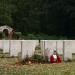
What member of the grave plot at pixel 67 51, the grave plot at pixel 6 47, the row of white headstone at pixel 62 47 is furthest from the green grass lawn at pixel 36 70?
the grave plot at pixel 6 47

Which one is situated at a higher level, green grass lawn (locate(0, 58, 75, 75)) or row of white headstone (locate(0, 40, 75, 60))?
row of white headstone (locate(0, 40, 75, 60))

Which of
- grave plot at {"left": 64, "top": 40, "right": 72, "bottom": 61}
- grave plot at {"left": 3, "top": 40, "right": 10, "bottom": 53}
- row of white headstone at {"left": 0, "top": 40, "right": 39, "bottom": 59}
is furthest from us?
grave plot at {"left": 3, "top": 40, "right": 10, "bottom": 53}

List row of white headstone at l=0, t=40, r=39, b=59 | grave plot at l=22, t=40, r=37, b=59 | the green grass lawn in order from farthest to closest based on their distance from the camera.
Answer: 1. row of white headstone at l=0, t=40, r=39, b=59
2. grave plot at l=22, t=40, r=37, b=59
3. the green grass lawn

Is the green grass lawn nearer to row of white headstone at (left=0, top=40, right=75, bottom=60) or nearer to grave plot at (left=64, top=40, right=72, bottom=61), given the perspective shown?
row of white headstone at (left=0, top=40, right=75, bottom=60)

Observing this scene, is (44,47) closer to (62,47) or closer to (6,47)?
(62,47)

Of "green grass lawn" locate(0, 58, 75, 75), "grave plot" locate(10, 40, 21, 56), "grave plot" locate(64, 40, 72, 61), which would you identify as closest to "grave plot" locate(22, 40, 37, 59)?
"grave plot" locate(64, 40, 72, 61)

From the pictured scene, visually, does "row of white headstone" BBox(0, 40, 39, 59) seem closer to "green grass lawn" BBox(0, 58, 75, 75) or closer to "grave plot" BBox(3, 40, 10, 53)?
"grave plot" BBox(3, 40, 10, 53)

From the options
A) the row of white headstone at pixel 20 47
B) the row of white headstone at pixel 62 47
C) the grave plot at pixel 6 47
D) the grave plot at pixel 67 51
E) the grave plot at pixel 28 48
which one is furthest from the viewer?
the grave plot at pixel 6 47

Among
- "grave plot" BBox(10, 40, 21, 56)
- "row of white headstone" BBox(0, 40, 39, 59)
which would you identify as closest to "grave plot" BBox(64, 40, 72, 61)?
"row of white headstone" BBox(0, 40, 39, 59)

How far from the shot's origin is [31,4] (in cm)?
6256

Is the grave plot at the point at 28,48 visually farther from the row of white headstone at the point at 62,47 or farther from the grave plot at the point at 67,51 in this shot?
the grave plot at the point at 67,51

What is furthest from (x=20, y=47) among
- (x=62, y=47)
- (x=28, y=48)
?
(x=28, y=48)

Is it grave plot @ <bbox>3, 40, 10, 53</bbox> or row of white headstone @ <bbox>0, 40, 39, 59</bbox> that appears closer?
row of white headstone @ <bbox>0, 40, 39, 59</bbox>

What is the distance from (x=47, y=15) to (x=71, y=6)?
4.15 meters
